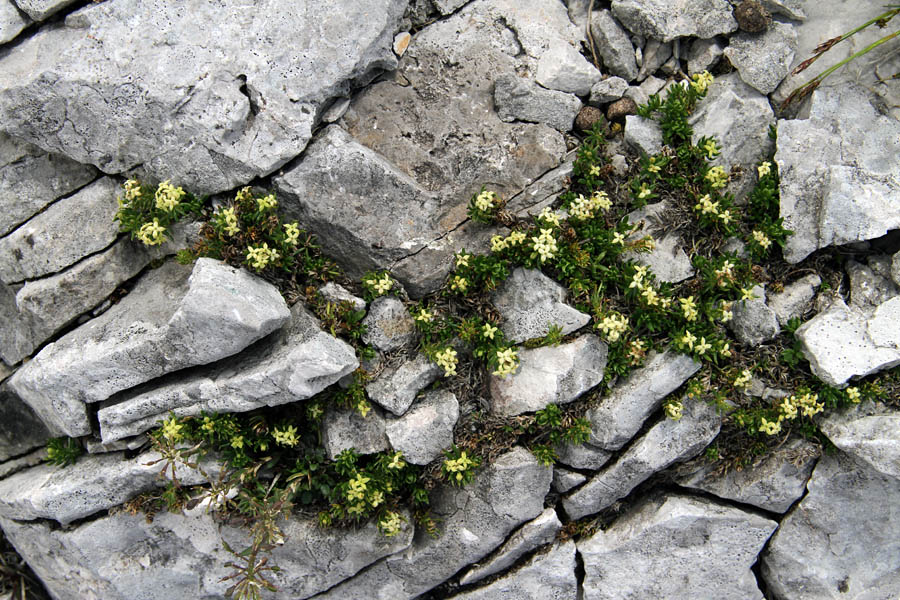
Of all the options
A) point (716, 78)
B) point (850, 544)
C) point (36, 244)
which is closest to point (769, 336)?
point (850, 544)

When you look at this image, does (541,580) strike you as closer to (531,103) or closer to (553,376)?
(553,376)

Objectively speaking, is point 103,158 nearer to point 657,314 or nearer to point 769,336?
point 657,314

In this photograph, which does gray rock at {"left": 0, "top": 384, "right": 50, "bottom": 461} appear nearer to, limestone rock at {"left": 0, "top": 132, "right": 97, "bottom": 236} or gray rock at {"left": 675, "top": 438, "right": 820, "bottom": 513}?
limestone rock at {"left": 0, "top": 132, "right": 97, "bottom": 236}

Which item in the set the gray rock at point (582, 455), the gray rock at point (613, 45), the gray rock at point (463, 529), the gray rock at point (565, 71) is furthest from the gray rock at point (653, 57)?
the gray rock at point (463, 529)

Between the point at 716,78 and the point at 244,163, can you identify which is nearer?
the point at 244,163

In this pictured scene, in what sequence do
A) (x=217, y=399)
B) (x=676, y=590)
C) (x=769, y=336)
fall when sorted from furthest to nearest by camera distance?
(x=676, y=590) → (x=769, y=336) → (x=217, y=399)

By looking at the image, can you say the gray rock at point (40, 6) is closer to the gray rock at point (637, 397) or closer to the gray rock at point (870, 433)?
the gray rock at point (637, 397)
